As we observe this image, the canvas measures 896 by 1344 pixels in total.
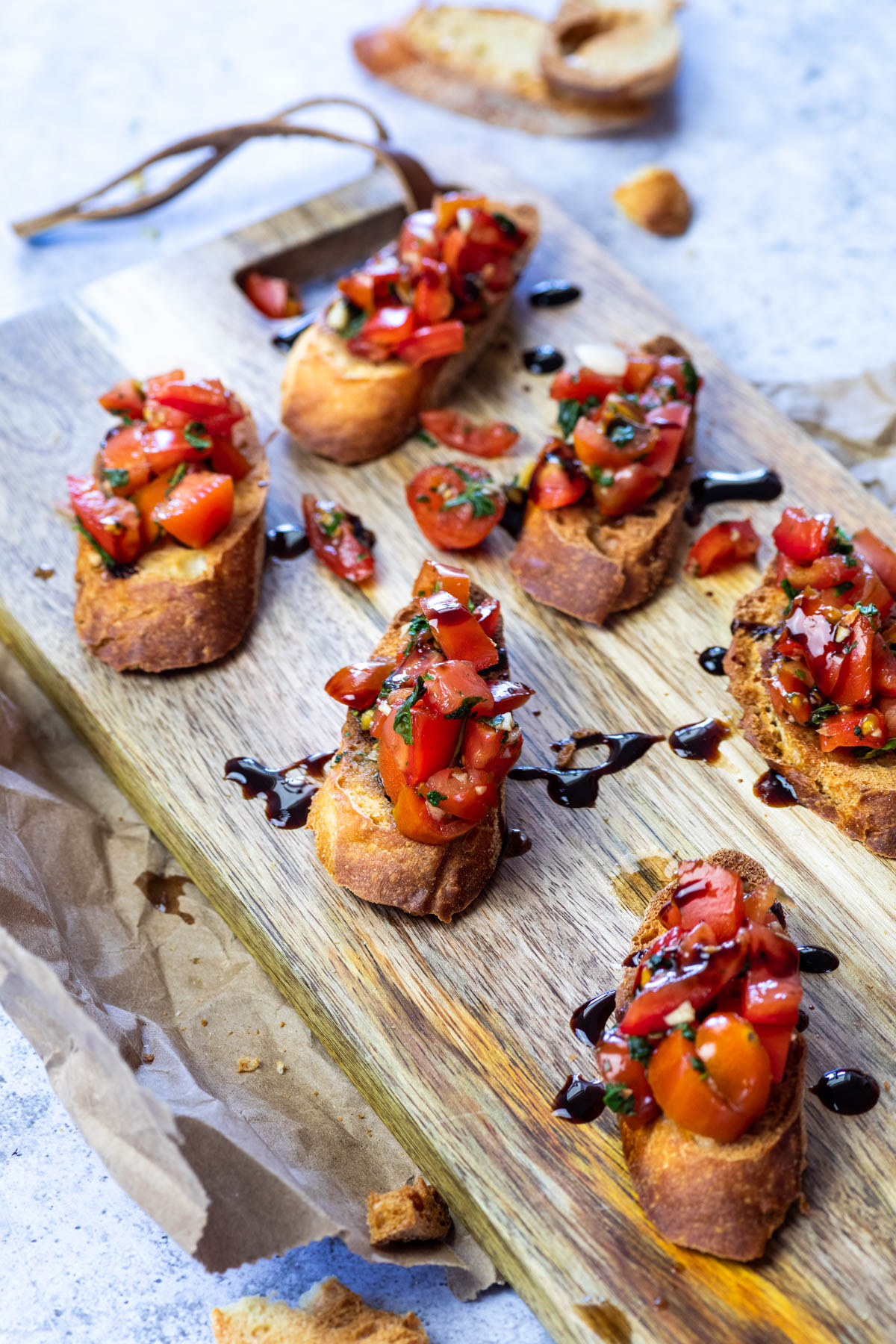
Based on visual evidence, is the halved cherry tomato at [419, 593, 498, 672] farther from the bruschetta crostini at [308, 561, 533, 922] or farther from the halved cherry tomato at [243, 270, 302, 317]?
the halved cherry tomato at [243, 270, 302, 317]

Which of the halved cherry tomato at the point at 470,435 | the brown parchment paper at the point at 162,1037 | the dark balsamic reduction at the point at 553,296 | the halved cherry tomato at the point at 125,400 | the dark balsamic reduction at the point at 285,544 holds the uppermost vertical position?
the dark balsamic reduction at the point at 553,296

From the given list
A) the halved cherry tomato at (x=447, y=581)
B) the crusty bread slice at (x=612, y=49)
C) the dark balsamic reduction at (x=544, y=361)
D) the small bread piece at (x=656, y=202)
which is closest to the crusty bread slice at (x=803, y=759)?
the halved cherry tomato at (x=447, y=581)

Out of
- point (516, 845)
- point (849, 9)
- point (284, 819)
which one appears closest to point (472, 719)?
point (516, 845)

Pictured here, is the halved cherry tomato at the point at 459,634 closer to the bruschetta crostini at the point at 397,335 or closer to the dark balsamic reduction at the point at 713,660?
the dark balsamic reduction at the point at 713,660

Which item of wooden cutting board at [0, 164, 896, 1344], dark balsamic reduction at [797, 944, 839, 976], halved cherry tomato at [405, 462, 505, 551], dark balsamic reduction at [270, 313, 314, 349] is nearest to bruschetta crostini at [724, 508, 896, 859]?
wooden cutting board at [0, 164, 896, 1344]

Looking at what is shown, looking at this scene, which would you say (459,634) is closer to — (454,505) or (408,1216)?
(454,505)

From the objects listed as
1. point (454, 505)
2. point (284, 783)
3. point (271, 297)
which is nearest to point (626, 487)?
point (454, 505)

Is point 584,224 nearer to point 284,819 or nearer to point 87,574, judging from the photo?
point 87,574
